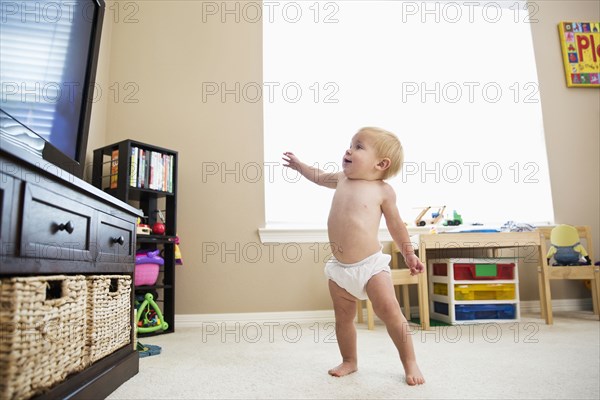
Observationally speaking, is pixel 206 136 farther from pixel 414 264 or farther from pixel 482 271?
pixel 482 271

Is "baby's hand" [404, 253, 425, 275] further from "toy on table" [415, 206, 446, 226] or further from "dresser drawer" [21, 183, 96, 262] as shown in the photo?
"toy on table" [415, 206, 446, 226]

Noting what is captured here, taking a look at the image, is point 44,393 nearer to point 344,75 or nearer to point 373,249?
point 373,249

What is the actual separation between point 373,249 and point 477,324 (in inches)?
54.9

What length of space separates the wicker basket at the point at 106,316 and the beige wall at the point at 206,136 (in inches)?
47.0

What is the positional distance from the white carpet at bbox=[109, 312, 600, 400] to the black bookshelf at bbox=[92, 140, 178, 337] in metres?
0.29

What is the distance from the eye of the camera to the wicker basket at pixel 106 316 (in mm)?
1071

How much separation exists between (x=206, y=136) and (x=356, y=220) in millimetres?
1630

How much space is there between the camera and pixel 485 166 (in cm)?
308

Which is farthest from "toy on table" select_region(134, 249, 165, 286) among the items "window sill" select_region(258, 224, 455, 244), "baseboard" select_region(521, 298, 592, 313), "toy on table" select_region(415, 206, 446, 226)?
"baseboard" select_region(521, 298, 592, 313)

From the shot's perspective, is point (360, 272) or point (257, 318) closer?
point (360, 272)

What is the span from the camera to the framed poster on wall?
3242 mm

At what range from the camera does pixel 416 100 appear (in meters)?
3.08

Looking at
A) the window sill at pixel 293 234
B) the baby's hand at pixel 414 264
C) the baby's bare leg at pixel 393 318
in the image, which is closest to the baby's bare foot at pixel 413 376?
the baby's bare leg at pixel 393 318

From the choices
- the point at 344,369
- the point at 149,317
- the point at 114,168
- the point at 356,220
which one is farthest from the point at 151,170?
the point at 344,369
